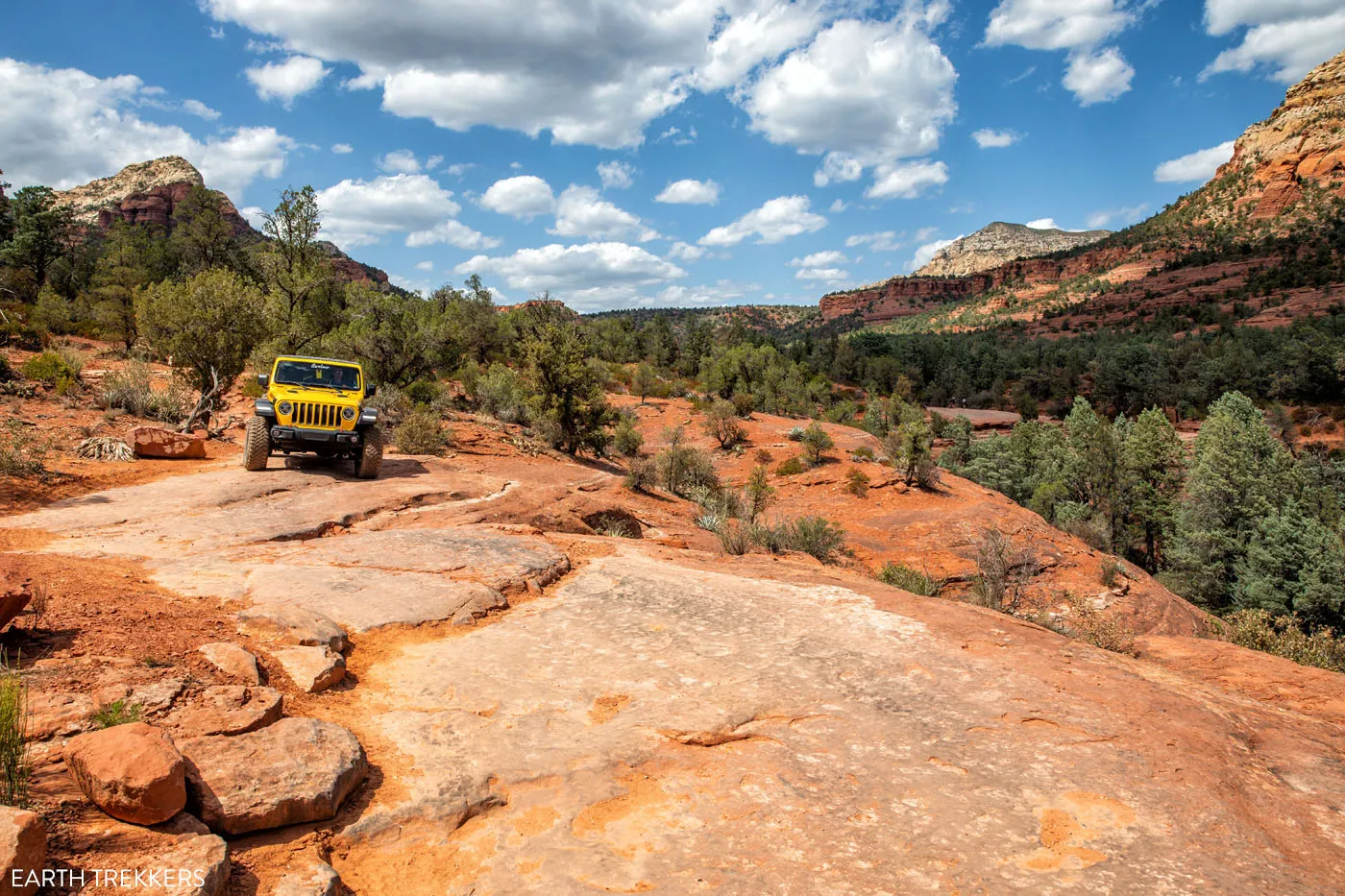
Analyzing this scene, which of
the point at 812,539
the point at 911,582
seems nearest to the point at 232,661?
the point at 911,582

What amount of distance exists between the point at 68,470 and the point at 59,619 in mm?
9592

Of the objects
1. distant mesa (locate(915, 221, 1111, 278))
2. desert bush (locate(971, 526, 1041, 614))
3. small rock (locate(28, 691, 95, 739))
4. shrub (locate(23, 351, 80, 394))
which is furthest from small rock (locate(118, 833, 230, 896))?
distant mesa (locate(915, 221, 1111, 278))

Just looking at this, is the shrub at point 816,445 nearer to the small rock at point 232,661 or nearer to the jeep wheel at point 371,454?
the jeep wheel at point 371,454

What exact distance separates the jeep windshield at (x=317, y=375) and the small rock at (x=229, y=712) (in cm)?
1057

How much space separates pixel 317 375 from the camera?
13312 millimetres

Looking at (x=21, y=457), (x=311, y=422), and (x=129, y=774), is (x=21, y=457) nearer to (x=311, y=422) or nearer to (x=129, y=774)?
(x=311, y=422)

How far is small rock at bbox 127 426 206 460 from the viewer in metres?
13.6

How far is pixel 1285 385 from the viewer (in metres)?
48.4

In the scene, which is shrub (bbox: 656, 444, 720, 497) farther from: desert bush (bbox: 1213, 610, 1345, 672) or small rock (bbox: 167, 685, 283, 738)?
small rock (bbox: 167, 685, 283, 738)

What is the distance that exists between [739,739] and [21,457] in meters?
12.9

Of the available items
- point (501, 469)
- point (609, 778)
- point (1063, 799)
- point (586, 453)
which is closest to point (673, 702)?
point (609, 778)

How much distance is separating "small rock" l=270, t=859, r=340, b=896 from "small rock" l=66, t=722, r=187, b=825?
1.79ft

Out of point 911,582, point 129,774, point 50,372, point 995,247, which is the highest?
point 995,247

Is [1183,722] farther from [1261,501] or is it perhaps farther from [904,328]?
[904,328]
